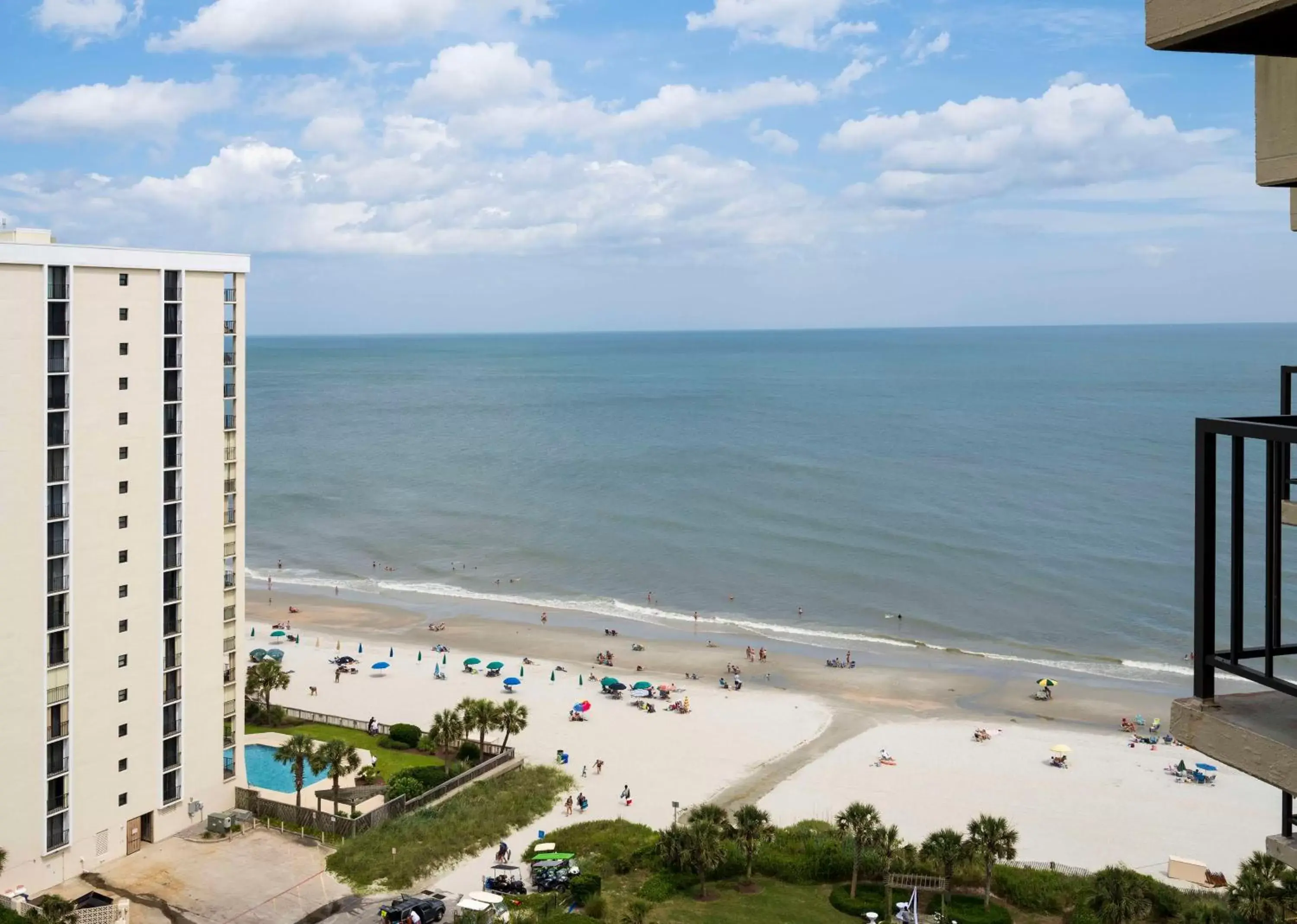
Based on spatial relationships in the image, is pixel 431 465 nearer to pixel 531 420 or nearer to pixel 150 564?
pixel 531 420

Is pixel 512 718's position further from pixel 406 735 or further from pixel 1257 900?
pixel 1257 900

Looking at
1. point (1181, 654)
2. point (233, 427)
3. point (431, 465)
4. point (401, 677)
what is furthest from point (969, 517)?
point (233, 427)

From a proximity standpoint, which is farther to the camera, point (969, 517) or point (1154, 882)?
point (969, 517)

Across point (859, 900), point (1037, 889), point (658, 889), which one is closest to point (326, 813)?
point (658, 889)

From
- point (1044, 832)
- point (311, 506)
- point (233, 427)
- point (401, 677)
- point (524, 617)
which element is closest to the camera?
point (233, 427)

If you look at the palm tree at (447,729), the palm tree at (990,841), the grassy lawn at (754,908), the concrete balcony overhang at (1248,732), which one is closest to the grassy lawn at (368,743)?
the palm tree at (447,729)

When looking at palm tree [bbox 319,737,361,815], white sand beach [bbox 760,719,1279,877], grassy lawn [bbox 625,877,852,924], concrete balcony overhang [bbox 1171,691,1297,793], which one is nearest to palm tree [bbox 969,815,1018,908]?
grassy lawn [bbox 625,877,852,924]
